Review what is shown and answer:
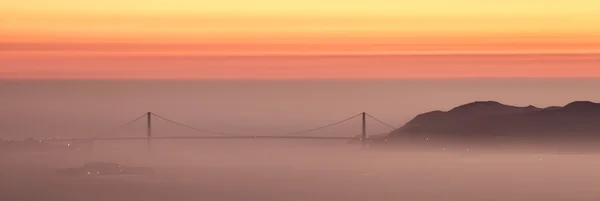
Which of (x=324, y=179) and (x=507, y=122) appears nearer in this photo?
(x=324, y=179)

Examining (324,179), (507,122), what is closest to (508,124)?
(507,122)

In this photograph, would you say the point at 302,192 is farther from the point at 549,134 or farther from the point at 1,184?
the point at 549,134

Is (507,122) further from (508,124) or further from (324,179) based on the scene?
(324,179)

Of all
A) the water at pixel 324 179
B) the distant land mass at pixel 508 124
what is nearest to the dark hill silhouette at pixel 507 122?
the distant land mass at pixel 508 124

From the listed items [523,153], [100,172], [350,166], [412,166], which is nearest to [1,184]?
[100,172]

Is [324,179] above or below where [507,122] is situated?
below

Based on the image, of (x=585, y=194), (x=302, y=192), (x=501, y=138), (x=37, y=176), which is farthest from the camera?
(x=501, y=138)

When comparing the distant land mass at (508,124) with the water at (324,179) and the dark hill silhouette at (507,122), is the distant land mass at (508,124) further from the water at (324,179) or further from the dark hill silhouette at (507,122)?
the water at (324,179)
